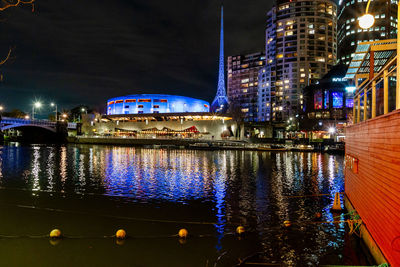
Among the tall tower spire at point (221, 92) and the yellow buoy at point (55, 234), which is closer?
the yellow buoy at point (55, 234)

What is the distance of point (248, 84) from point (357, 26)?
70.6 metres

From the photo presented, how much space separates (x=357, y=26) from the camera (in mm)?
139750

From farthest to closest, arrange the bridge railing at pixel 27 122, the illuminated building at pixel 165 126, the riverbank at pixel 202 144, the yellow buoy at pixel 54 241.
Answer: the illuminated building at pixel 165 126, the bridge railing at pixel 27 122, the riverbank at pixel 202 144, the yellow buoy at pixel 54 241

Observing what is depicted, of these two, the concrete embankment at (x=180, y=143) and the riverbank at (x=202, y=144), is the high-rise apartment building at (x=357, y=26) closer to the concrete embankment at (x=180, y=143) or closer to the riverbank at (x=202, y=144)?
the riverbank at (x=202, y=144)

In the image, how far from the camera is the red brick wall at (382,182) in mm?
6680

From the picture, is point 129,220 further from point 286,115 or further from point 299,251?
point 286,115

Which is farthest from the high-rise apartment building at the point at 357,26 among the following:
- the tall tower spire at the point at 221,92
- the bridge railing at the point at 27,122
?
the bridge railing at the point at 27,122

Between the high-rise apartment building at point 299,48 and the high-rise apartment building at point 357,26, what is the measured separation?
516 cm

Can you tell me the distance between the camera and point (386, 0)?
134000mm

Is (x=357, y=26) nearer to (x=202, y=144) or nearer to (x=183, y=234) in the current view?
(x=202, y=144)

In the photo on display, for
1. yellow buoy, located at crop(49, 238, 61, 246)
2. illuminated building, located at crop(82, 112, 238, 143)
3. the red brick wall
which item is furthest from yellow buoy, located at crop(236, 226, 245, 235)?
illuminated building, located at crop(82, 112, 238, 143)

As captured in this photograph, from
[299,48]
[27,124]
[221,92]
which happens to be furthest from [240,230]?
[299,48]

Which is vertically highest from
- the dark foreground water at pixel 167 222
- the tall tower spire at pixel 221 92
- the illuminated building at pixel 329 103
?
the tall tower spire at pixel 221 92

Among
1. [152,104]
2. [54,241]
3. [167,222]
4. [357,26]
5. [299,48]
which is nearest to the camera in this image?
[54,241]
